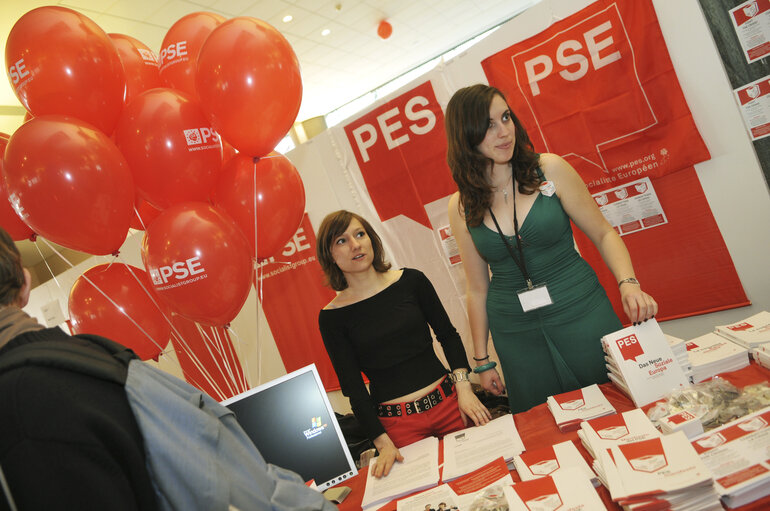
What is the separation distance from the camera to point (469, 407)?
1.60 m

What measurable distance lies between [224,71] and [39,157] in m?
0.64

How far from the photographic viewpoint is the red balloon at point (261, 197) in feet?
6.22

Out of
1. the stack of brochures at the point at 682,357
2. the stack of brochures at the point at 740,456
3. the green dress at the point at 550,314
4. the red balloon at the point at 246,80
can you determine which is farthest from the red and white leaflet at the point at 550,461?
the red balloon at the point at 246,80

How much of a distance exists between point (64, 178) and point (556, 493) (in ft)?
5.35

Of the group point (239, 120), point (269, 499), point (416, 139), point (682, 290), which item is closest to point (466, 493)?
point (269, 499)

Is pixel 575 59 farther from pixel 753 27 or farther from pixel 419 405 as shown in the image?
pixel 419 405

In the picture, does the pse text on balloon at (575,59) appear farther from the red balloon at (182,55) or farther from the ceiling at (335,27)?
the ceiling at (335,27)

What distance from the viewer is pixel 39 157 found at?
1477mm

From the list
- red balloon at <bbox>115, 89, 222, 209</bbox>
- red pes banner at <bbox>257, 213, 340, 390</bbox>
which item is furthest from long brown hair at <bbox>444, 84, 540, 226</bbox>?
red pes banner at <bbox>257, 213, 340, 390</bbox>

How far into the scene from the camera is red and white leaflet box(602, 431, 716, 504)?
795 mm

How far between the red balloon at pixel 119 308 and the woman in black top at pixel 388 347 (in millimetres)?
753

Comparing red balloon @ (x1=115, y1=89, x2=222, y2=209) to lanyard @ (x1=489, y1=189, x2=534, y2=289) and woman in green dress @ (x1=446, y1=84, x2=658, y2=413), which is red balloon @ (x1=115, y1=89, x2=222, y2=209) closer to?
woman in green dress @ (x1=446, y1=84, x2=658, y2=413)

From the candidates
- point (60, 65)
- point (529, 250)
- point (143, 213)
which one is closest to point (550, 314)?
point (529, 250)

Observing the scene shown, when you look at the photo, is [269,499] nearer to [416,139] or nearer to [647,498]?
[647,498]
